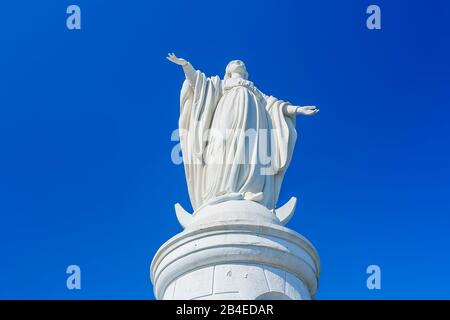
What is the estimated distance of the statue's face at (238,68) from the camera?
15492 millimetres

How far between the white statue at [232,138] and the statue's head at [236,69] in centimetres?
7

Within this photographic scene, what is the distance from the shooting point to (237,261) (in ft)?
39.0

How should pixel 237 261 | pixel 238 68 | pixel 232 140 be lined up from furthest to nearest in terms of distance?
pixel 238 68 → pixel 232 140 → pixel 237 261

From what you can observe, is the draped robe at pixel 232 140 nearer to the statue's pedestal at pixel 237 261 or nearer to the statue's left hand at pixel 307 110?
the statue's left hand at pixel 307 110

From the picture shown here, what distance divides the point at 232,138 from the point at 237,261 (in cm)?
274

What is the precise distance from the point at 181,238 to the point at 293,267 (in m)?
1.72

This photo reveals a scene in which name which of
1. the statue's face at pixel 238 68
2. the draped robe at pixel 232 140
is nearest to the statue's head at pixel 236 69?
the statue's face at pixel 238 68

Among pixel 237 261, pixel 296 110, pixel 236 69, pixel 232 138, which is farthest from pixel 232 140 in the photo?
pixel 237 261

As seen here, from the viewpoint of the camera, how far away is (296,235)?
12.3 m

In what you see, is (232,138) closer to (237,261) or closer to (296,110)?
(296,110)

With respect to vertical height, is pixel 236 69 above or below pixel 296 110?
above

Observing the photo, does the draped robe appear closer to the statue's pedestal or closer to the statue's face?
the statue's face
